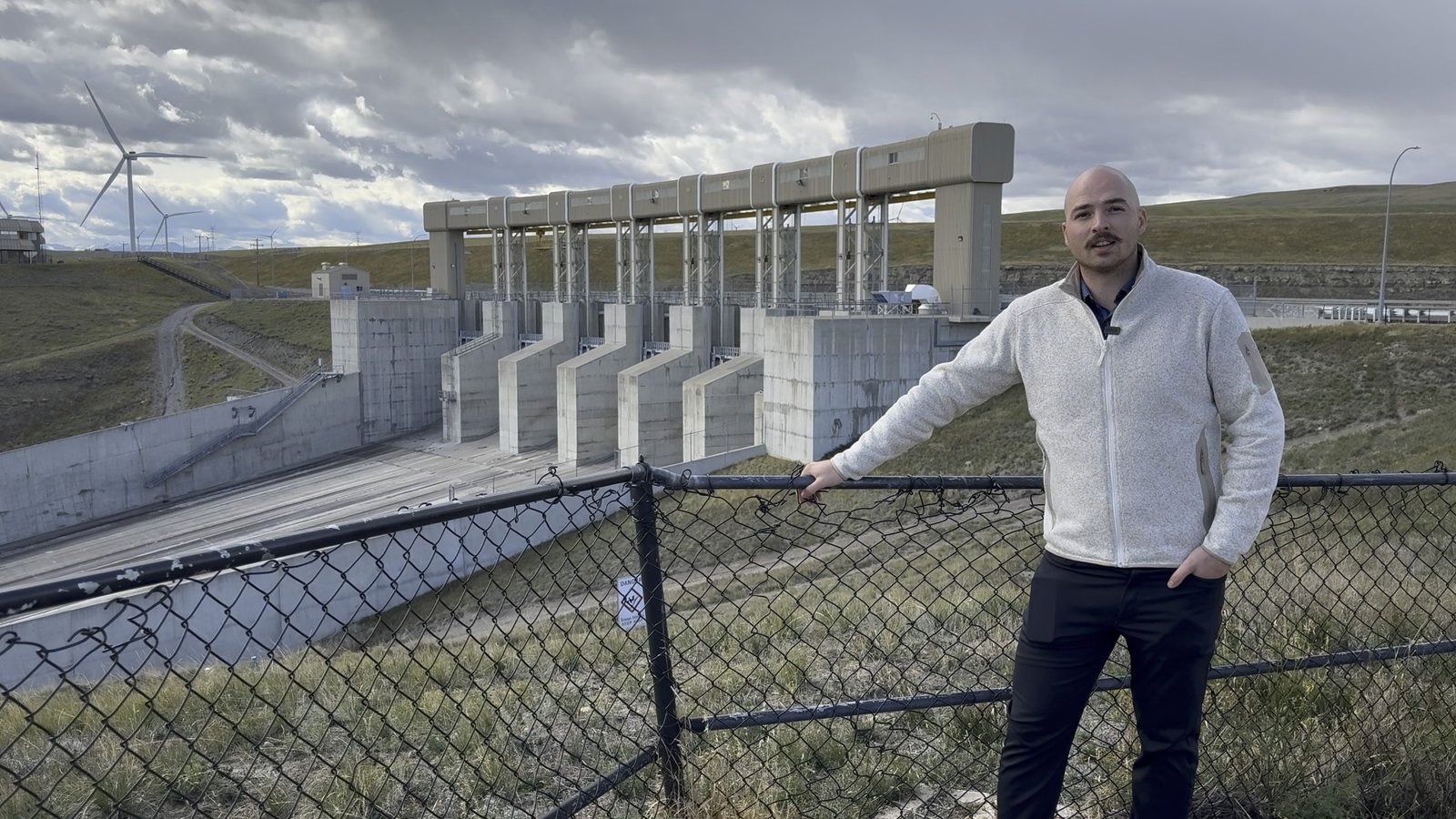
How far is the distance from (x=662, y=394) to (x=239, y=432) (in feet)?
57.8

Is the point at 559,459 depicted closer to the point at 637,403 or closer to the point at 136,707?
the point at 637,403

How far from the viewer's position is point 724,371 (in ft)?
102

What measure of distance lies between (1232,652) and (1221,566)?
254 centimetres

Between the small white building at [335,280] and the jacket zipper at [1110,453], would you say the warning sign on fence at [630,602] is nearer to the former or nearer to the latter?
the jacket zipper at [1110,453]

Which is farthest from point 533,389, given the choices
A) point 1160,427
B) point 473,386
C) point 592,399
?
point 1160,427

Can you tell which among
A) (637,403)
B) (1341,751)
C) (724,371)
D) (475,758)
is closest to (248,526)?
(637,403)

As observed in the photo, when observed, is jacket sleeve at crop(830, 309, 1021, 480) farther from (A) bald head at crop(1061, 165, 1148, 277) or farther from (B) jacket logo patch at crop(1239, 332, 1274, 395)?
(B) jacket logo patch at crop(1239, 332, 1274, 395)

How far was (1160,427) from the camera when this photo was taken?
312 cm

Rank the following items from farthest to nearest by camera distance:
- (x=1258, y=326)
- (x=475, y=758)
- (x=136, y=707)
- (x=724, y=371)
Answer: (x=724, y=371)
(x=1258, y=326)
(x=136, y=707)
(x=475, y=758)

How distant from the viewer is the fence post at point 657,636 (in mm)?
3643

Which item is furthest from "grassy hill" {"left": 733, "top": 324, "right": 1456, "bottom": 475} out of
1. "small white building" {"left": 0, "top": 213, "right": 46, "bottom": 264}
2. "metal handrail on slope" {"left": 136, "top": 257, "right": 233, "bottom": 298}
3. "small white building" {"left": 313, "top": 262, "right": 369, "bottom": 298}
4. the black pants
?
"small white building" {"left": 0, "top": 213, "right": 46, "bottom": 264}

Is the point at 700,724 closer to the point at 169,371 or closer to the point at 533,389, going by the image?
the point at 533,389

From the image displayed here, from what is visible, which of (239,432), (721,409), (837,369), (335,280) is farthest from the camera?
(335,280)

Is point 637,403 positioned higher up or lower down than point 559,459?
higher up
